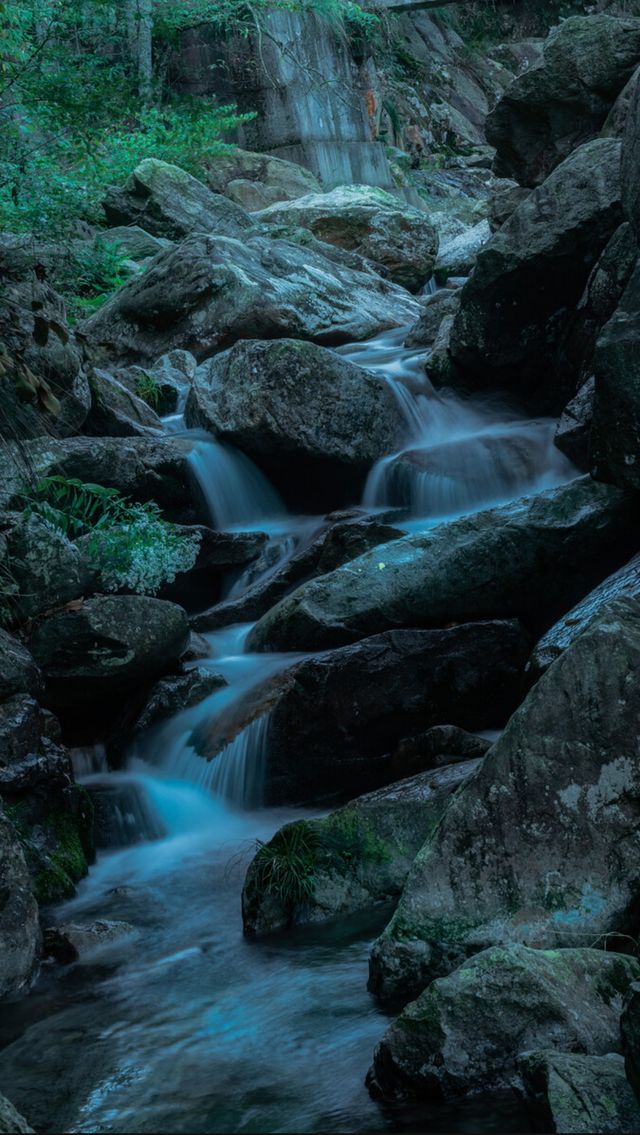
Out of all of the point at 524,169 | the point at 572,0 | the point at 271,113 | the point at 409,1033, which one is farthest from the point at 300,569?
the point at 572,0

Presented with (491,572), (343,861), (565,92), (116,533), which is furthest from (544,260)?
(343,861)

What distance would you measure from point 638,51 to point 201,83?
1605 centimetres

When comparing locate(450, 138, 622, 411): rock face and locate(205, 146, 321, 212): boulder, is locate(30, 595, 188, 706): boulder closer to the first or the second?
locate(450, 138, 622, 411): rock face

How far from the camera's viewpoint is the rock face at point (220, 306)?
15125 millimetres

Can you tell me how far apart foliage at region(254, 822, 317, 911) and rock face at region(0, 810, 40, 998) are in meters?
1.11

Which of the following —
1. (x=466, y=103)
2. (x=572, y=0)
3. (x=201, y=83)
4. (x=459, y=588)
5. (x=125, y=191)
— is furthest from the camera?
(x=466, y=103)

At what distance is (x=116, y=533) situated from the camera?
6.52m

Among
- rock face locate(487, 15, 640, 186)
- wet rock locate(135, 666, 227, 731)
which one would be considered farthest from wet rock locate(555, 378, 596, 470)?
rock face locate(487, 15, 640, 186)

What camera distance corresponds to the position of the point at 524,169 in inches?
580

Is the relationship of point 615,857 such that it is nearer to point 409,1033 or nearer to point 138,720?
point 409,1033

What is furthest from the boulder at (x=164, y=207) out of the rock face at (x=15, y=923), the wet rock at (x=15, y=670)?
the rock face at (x=15, y=923)

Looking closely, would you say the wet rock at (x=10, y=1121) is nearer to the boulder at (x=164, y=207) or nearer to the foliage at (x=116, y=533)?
the foliage at (x=116, y=533)

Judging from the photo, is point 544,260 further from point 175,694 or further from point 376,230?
point 376,230

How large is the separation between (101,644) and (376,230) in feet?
48.3
